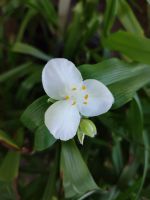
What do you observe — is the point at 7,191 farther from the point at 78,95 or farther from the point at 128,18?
the point at 128,18

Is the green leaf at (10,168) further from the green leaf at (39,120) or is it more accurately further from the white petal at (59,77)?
the white petal at (59,77)

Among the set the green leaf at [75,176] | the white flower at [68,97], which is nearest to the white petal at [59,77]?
the white flower at [68,97]

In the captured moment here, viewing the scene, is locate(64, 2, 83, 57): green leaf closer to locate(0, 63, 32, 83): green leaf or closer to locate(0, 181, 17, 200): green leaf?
locate(0, 63, 32, 83): green leaf

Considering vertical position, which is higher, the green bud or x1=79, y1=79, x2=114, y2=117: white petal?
x1=79, y1=79, x2=114, y2=117: white petal

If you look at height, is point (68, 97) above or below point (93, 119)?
above

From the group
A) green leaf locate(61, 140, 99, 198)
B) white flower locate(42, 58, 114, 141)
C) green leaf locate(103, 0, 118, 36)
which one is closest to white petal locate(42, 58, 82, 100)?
white flower locate(42, 58, 114, 141)

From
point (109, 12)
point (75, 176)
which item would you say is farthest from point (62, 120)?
point (109, 12)

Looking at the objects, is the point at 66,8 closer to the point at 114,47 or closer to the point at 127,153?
the point at 114,47
